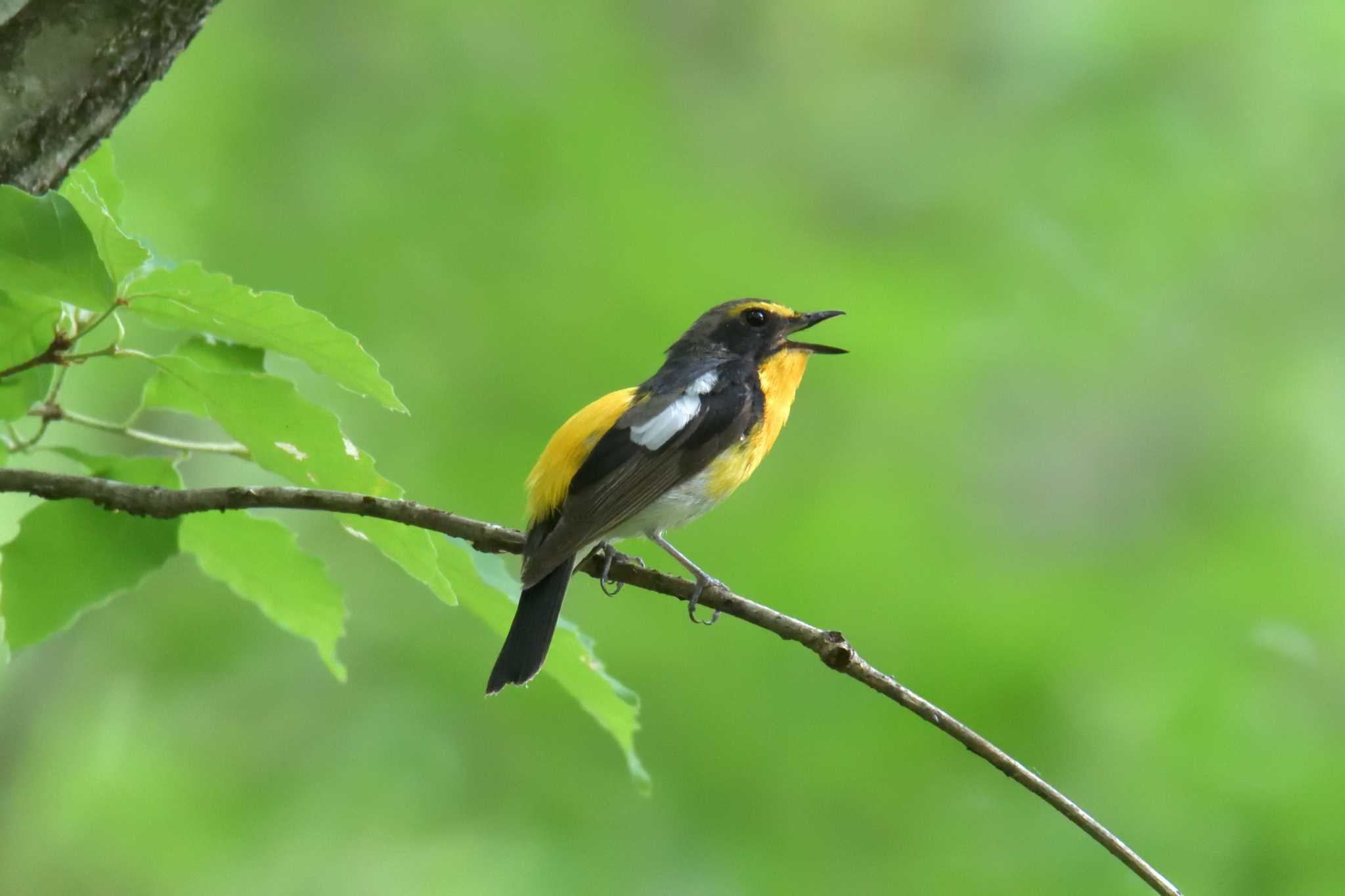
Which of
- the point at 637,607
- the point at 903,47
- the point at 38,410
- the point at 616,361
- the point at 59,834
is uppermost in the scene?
the point at 903,47

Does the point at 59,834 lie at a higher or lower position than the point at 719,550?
lower

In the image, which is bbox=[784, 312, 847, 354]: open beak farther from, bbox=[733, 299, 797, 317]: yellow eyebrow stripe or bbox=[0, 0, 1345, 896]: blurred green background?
bbox=[0, 0, 1345, 896]: blurred green background

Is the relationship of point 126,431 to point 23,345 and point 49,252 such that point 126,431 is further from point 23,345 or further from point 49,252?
point 49,252

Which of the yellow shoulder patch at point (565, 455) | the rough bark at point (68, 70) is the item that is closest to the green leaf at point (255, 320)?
the rough bark at point (68, 70)

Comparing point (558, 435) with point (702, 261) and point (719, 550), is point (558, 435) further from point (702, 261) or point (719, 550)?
point (702, 261)

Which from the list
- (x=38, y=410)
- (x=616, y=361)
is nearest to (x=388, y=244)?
(x=616, y=361)

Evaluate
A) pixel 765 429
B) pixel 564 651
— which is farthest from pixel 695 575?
pixel 564 651

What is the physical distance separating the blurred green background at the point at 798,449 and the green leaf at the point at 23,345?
263 centimetres

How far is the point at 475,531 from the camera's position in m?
2.16

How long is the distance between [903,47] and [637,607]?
4868 millimetres

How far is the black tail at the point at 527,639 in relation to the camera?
2922 mm

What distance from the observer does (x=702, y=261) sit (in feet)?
18.5

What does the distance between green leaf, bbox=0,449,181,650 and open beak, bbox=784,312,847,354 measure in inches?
90.4

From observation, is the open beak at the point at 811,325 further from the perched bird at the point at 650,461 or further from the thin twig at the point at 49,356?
the thin twig at the point at 49,356
